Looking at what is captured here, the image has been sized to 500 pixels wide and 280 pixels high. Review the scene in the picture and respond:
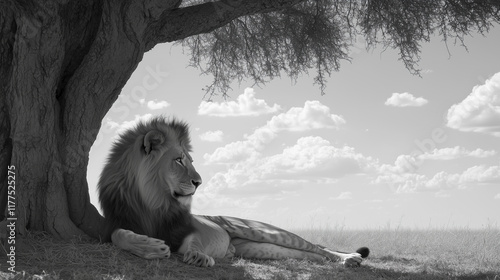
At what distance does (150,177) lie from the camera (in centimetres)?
614

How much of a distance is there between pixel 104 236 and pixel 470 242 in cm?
796

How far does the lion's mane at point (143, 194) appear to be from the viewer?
6168 millimetres

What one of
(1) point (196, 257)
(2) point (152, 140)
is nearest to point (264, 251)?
(1) point (196, 257)

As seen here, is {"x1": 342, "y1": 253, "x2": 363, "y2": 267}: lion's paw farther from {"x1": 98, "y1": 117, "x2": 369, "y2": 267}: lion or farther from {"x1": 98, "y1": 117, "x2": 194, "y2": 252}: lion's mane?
{"x1": 98, "y1": 117, "x2": 194, "y2": 252}: lion's mane

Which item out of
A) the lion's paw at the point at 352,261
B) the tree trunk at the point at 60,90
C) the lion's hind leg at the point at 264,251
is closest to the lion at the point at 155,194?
the tree trunk at the point at 60,90

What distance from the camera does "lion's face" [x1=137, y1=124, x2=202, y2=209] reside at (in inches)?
239

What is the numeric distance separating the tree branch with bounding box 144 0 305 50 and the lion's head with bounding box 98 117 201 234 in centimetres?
152

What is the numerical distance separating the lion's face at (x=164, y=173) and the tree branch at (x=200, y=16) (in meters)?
1.75

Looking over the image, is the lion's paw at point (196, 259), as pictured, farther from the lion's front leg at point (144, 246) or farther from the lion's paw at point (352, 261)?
the lion's paw at point (352, 261)

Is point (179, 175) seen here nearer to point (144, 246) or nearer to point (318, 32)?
point (144, 246)

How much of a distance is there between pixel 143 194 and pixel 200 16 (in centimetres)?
244

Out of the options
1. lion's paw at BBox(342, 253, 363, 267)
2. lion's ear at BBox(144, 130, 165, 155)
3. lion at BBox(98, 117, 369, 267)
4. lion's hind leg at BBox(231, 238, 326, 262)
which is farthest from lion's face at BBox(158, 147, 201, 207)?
lion's paw at BBox(342, 253, 363, 267)

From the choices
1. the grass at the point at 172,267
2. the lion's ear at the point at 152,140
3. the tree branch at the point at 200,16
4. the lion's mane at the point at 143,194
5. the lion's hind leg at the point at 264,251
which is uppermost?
the tree branch at the point at 200,16

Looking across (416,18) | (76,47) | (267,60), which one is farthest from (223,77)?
→ (76,47)
